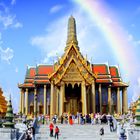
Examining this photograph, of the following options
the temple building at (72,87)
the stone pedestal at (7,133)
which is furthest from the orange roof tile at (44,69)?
the stone pedestal at (7,133)

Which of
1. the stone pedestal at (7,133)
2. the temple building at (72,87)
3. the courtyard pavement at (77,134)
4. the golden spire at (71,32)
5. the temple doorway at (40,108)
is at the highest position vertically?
the golden spire at (71,32)

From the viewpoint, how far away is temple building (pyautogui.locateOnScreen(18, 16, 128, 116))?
49156 millimetres

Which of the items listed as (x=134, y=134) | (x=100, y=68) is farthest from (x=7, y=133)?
(x=100, y=68)

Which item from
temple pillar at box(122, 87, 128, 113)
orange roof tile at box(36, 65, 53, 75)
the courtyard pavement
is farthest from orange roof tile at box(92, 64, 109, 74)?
Result: the courtyard pavement

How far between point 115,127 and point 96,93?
71.1 ft

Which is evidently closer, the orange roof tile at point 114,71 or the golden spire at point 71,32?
the golden spire at point 71,32

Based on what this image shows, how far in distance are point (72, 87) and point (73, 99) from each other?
2.21 meters

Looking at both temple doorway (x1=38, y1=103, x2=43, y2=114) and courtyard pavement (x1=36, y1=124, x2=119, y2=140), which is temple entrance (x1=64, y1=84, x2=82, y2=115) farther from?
courtyard pavement (x1=36, y1=124, x2=119, y2=140)

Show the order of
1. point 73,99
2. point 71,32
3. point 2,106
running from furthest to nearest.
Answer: point 71,32
point 2,106
point 73,99

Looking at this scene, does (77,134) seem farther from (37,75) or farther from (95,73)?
(37,75)

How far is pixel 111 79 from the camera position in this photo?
2247 inches

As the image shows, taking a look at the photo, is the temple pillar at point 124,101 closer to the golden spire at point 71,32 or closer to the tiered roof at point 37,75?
the golden spire at point 71,32

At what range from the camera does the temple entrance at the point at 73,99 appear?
169 feet

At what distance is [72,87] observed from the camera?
50250 millimetres
